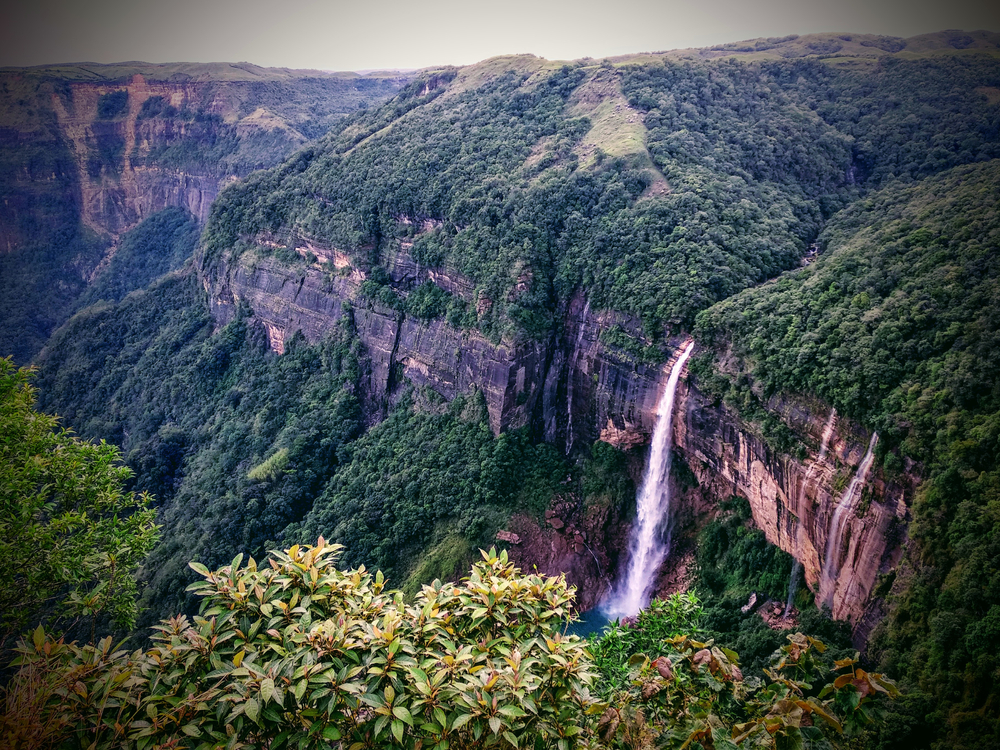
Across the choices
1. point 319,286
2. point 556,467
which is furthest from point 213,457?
point 556,467

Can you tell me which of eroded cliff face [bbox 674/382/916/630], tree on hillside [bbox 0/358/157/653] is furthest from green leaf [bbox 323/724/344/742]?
eroded cliff face [bbox 674/382/916/630]

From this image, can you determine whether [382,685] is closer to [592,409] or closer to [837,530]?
[837,530]

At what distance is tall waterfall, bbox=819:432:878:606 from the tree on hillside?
20.7m

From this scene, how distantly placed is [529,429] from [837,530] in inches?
655

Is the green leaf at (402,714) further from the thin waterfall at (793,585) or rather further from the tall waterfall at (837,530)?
the thin waterfall at (793,585)

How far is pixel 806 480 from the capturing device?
22250 millimetres

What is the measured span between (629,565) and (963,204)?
69.3ft

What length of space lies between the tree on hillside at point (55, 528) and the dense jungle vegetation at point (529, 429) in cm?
389

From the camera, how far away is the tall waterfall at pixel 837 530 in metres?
20.1

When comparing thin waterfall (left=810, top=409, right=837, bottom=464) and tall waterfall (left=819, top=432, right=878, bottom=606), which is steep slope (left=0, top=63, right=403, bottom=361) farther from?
tall waterfall (left=819, top=432, right=878, bottom=606)

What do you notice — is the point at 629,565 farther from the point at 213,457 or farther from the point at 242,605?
the point at 213,457

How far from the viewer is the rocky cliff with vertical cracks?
2083cm

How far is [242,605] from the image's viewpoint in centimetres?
728

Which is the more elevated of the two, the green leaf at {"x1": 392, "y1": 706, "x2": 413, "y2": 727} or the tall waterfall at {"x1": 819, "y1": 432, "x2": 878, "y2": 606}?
the green leaf at {"x1": 392, "y1": 706, "x2": 413, "y2": 727}
